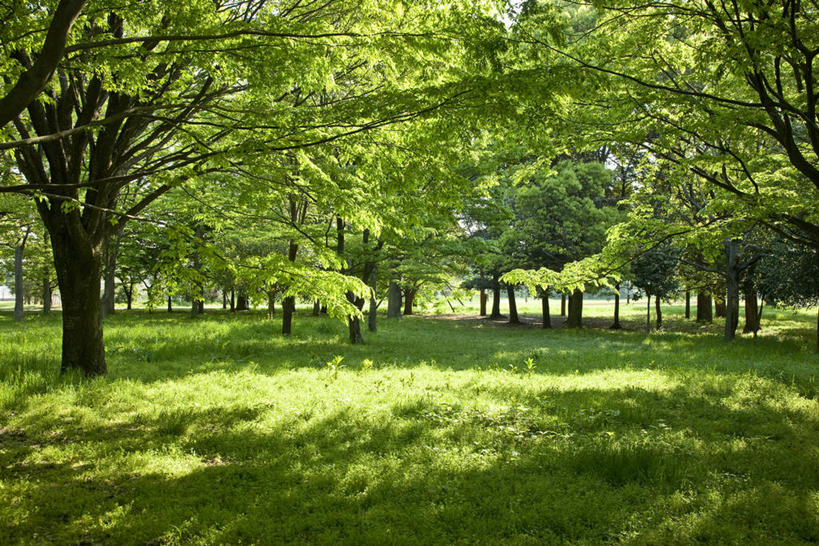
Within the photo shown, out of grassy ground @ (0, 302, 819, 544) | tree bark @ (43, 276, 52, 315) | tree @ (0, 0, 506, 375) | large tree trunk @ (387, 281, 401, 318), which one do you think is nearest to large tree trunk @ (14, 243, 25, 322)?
tree bark @ (43, 276, 52, 315)

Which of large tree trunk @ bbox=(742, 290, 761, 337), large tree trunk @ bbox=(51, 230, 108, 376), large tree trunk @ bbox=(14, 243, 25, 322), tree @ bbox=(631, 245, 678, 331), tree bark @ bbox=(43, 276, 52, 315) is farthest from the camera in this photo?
tree bark @ bbox=(43, 276, 52, 315)

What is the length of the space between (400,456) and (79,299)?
6.73m

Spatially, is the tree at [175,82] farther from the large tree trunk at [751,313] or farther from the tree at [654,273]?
the large tree trunk at [751,313]

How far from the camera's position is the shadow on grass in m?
3.71

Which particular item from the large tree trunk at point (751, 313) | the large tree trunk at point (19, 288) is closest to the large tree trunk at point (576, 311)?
the large tree trunk at point (751, 313)

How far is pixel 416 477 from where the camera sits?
4629 mm

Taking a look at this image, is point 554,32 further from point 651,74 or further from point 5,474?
point 5,474

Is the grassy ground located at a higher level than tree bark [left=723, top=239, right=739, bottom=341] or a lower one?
lower

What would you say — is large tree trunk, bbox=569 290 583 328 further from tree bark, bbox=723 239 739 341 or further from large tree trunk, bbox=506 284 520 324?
tree bark, bbox=723 239 739 341

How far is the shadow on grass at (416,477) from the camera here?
3705 mm

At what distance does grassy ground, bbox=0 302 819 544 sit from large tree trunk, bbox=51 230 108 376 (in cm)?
56

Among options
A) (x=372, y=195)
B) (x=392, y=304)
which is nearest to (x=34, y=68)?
(x=372, y=195)

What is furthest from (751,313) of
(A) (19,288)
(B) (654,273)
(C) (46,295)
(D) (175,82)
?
(C) (46,295)

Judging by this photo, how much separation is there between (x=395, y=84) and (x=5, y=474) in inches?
253
